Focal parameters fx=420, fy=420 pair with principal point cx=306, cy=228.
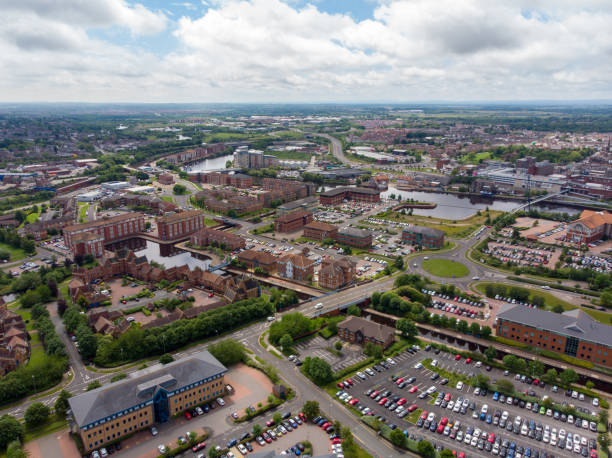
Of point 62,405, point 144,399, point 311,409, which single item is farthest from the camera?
point 62,405

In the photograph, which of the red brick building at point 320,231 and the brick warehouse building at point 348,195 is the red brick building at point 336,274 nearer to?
the red brick building at point 320,231

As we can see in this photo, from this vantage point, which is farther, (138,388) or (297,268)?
(297,268)

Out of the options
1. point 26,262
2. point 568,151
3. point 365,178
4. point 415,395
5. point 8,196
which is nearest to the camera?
point 415,395

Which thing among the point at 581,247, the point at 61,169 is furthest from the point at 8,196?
the point at 581,247

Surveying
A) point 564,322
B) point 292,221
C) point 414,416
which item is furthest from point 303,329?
point 292,221

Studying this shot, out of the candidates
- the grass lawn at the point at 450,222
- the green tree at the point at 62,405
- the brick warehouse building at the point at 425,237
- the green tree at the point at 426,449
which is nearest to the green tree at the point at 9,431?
the green tree at the point at 62,405

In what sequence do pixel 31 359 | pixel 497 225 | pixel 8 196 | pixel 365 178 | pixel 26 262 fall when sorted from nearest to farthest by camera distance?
1. pixel 31 359
2. pixel 26 262
3. pixel 497 225
4. pixel 8 196
5. pixel 365 178

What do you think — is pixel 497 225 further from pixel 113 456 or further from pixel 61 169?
pixel 61 169

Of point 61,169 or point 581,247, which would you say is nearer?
point 581,247

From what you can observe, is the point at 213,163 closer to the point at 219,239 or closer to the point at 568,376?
the point at 219,239
